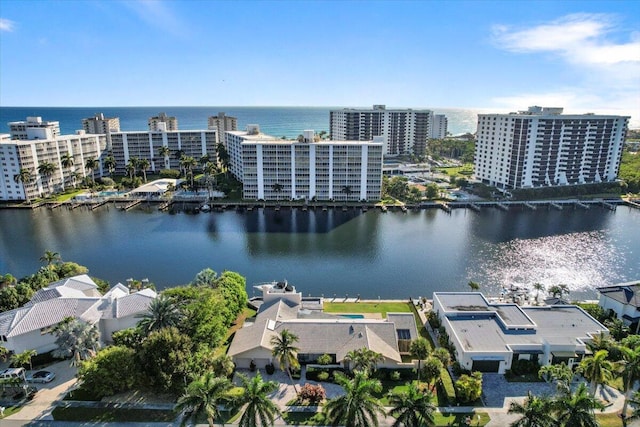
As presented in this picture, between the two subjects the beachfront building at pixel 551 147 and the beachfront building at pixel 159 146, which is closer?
the beachfront building at pixel 551 147

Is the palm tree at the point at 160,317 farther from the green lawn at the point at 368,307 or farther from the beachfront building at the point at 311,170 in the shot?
the beachfront building at the point at 311,170

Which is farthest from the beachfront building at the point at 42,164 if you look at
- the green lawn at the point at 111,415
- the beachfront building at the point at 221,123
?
the green lawn at the point at 111,415

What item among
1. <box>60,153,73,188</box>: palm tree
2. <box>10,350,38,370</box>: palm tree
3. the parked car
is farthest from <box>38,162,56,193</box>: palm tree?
the parked car

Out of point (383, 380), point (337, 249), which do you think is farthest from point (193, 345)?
point (337, 249)

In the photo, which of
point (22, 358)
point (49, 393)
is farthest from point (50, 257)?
point (49, 393)

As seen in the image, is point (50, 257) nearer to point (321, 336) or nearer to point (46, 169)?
point (321, 336)

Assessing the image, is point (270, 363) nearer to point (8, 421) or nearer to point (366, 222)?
point (8, 421)
